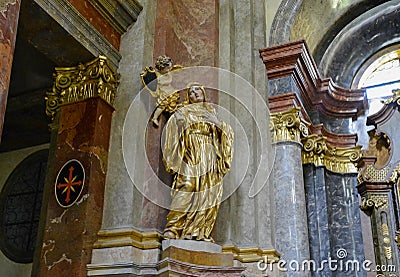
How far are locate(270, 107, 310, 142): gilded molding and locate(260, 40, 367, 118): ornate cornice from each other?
531 mm

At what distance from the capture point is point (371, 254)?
870 centimetres

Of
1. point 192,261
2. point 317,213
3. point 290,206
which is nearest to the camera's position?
point 192,261

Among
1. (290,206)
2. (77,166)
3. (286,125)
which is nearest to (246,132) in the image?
(286,125)

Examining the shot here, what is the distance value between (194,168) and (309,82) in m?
2.93

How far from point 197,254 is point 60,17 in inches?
102

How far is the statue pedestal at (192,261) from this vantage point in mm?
5031

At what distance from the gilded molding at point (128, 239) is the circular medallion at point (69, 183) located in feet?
1.46

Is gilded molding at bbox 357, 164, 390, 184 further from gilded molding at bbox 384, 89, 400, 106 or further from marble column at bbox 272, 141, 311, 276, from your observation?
marble column at bbox 272, 141, 311, 276

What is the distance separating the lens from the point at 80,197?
5605mm

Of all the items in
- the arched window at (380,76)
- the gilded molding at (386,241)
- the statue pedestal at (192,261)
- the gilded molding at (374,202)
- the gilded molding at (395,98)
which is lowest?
the statue pedestal at (192,261)

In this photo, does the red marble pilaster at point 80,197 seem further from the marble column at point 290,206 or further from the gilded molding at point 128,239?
the marble column at point 290,206

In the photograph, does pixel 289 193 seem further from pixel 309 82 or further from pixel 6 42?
pixel 6 42

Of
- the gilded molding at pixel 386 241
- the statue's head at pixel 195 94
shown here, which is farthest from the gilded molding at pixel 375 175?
the statue's head at pixel 195 94

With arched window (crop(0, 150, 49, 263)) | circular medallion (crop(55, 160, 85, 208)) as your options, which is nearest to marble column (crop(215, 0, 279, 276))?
circular medallion (crop(55, 160, 85, 208))
